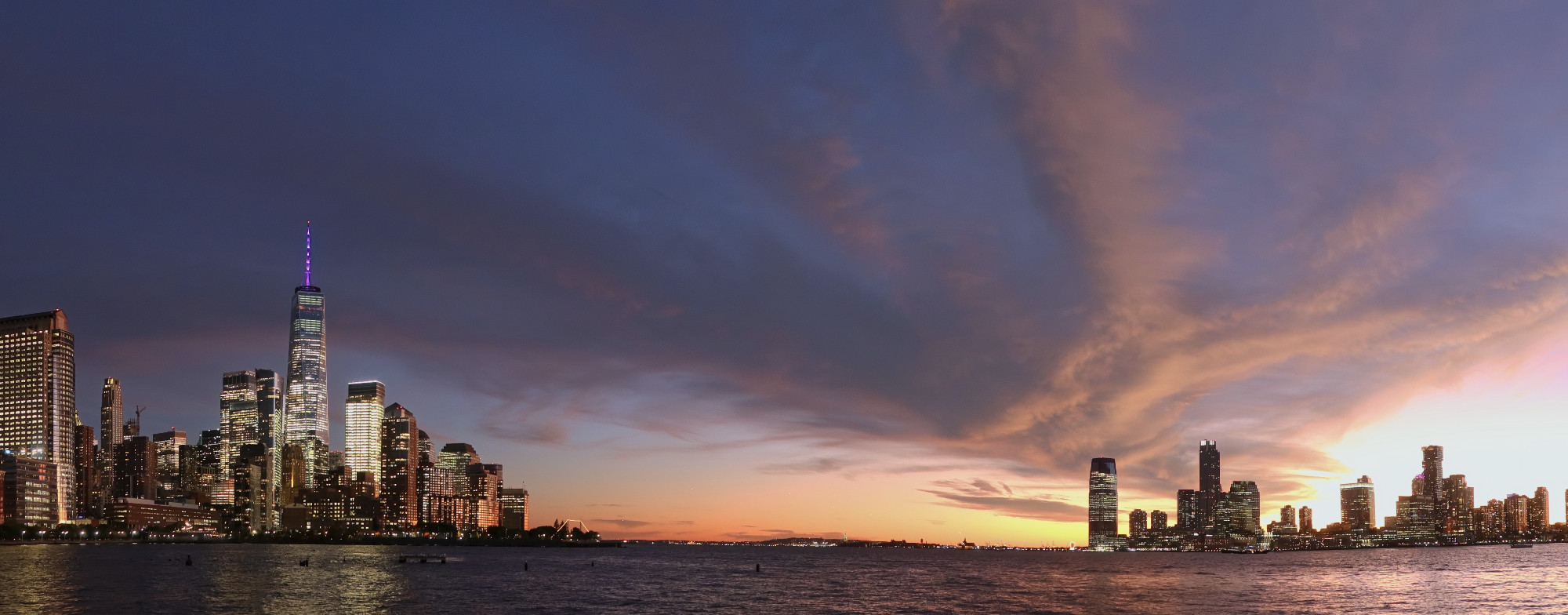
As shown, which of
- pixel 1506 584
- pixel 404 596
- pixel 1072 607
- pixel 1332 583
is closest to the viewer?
pixel 1072 607

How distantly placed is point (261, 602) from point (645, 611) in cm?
4346

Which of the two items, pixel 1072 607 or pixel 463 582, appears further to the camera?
pixel 463 582

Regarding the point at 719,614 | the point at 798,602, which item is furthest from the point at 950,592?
the point at 719,614

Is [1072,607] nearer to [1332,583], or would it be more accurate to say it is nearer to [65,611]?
[1332,583]

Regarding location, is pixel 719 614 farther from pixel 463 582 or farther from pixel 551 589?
pixel 463 582

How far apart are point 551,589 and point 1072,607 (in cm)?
7695

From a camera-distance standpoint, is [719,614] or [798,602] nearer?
[719,614]

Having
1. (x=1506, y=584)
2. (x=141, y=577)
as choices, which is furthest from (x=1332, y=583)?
(x=141, y=577)

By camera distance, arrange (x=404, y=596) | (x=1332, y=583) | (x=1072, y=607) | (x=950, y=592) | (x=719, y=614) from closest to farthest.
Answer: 1. (x=719, y=614)
2. (x=1072, y=607)
3. (x=404, y=596)
4. (x=950, y=592)
5. (x=1332, y=583)

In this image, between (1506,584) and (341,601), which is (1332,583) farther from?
(341,601)

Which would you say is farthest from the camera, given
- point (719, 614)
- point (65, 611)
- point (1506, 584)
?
point (1506, 584)

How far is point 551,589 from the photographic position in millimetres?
163875

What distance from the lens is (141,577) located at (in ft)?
579

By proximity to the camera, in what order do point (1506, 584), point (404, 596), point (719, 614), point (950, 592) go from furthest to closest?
point (1506, 584), point (950, 592), point (404, 596), point (719, 614)
